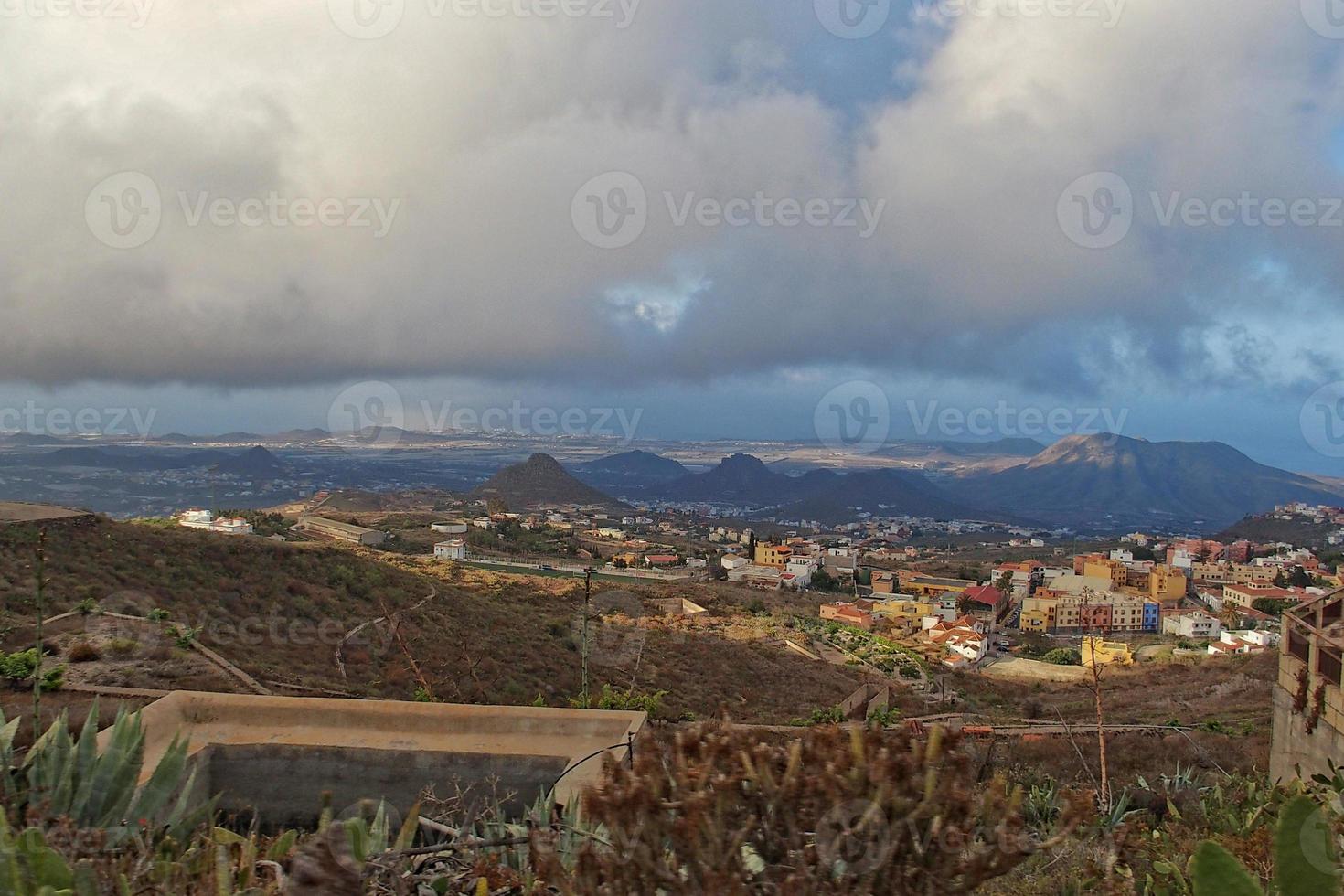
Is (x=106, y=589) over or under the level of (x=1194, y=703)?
over

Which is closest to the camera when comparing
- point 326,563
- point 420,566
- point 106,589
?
point 106,589

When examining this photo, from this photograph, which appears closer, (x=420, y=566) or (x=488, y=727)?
(x=488, y=727)

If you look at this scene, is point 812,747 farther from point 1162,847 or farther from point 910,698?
point 910,698

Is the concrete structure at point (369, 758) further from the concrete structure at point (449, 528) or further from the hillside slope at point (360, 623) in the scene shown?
the concrete structure at point (449, 528)

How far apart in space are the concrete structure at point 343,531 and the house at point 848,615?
1832 cm

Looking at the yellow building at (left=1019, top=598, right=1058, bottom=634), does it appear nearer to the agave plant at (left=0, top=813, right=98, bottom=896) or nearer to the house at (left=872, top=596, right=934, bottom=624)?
the house at (left=872, top=596, right=934, bottom=624)

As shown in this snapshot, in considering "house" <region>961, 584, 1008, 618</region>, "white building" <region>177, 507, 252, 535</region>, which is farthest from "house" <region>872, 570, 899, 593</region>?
"white building" <region>177, 507, 252, 535</region>

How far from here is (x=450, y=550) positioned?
32.3 meters

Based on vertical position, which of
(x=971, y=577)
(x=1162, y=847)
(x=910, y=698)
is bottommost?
(x=971, y=577)

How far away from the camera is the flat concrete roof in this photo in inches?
160

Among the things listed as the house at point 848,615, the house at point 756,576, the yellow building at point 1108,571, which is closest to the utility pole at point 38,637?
the house at point 848,615

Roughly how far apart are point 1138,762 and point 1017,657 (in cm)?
1995

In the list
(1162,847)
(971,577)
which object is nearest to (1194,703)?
(1162,847)

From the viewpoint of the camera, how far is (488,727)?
14.4 ft
